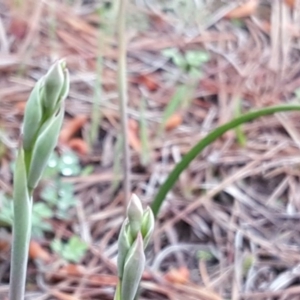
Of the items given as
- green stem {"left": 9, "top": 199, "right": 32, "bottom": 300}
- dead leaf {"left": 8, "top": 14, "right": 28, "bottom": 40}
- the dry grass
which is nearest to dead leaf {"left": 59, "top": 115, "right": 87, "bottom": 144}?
the dry grass

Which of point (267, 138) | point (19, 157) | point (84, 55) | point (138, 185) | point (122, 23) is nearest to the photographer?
point (19, 157)

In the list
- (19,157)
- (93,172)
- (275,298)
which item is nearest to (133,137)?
(93,172)

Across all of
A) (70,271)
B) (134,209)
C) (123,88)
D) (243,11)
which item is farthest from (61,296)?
(243,11)

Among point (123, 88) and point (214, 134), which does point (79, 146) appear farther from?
point (214, 134)

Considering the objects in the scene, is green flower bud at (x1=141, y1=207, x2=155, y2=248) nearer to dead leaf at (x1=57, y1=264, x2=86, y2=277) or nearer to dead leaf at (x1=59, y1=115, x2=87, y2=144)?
dead leaf at (x1=57, y1=264, x2=86, y2=277)

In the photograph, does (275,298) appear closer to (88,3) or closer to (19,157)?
(19,157)

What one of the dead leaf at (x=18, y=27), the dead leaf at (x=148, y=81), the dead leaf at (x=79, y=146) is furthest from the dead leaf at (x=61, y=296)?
the dead leaf at (x=18, y=27)
